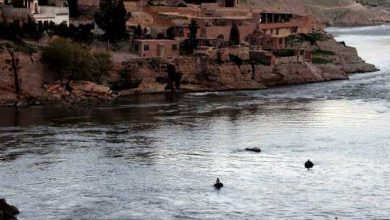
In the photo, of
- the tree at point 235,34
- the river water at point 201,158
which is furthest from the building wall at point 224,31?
the river water at point 201,158

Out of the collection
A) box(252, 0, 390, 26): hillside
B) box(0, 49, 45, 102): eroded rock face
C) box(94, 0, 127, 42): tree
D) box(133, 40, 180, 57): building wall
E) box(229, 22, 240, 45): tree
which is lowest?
box(252, 0, 390, 26): hillside

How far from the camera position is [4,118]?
47781 mm

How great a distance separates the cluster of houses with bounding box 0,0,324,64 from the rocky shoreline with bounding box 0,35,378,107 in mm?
1053

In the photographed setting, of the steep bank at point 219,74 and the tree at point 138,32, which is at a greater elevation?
the tree at point 138,32

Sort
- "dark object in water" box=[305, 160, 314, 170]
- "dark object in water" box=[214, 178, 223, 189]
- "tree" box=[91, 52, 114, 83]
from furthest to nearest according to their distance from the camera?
"tree" box=[91, 52, 114, 83], "dark object in water" box=[305, 160, 314, 170], "dark object in water" box=[214, 178, 223, 189]

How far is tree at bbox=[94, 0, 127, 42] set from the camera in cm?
6053

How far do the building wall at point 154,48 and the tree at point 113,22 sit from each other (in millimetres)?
1237

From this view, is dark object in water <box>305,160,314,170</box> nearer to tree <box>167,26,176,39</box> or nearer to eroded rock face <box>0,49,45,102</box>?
eroded rock face <box>0,49,45,102</box>

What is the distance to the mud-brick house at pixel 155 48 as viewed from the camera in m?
60.1

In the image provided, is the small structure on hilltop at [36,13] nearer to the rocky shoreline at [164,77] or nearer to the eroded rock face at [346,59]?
the rocky shoreline at [164,77]

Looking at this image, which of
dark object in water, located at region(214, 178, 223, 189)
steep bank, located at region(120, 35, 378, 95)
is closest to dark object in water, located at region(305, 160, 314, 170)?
dark object in water, located at region(214, 178, 223, 189)

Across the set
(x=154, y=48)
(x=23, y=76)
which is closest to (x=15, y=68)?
(x=23, y=76)

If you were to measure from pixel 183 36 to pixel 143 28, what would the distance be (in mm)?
2640

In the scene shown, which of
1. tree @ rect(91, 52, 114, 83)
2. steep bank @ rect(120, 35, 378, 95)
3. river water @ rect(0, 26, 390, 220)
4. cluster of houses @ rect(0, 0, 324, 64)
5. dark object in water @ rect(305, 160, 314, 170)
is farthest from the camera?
cluster of houses @ rect(0, 0, 324, 64)
